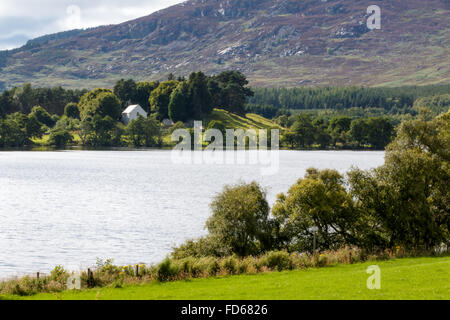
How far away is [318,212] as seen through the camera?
36438 mm

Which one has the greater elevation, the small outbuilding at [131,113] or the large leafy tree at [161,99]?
the large leafy tree at [161,99]

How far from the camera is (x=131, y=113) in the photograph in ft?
570

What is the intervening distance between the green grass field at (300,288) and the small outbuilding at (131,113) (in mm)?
151435

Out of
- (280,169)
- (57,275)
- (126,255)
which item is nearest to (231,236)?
(126,255)

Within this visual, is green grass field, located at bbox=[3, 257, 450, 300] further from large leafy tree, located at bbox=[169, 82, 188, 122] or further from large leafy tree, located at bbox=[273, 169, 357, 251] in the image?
large leafy tree, located at bbox=[169, 82, 188, 122]

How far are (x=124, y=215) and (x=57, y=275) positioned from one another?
3146 centimetres

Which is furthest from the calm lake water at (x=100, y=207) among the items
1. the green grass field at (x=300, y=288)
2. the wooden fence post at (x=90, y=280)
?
the green grass field at (x=300, y=288)

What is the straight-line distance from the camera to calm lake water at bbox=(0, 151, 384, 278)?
39.4 metres

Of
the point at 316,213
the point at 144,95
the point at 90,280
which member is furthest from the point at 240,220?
the point at 144,95

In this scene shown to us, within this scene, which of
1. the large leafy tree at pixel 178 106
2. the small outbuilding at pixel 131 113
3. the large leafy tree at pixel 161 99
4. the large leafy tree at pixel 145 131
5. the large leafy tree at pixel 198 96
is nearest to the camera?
the large leafy tree at pixel 145 131

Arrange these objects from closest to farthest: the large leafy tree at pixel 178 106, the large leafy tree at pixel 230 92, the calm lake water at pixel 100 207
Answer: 1. the calm lake water at pixel 100 207
2. the large leafy tree at pixel 178 106
3. the large leafy tree at pixel 230 92

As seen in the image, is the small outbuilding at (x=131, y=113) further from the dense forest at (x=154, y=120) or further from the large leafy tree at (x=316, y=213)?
the large leafy tree at (x=316, y=213)

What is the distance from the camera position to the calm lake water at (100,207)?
129 feet

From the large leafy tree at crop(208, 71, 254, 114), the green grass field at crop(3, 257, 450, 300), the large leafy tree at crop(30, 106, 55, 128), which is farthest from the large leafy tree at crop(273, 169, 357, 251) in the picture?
the large leafy tree at crop(30, 106, 55, 128)
